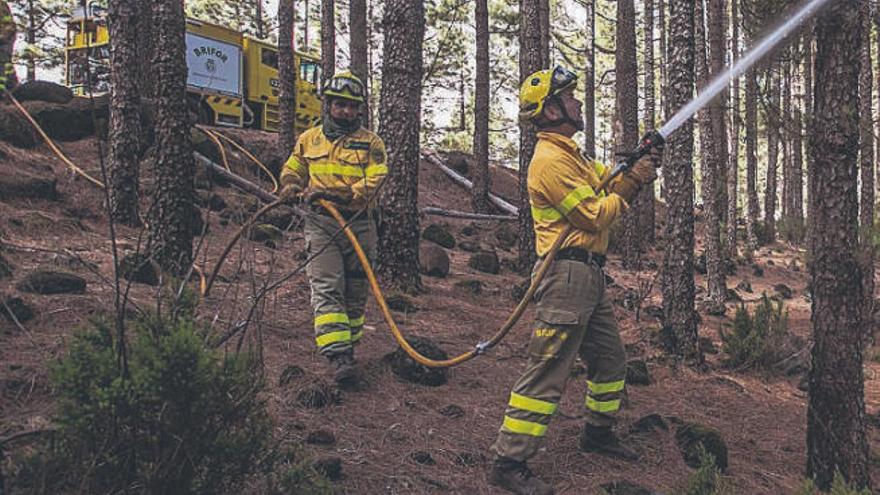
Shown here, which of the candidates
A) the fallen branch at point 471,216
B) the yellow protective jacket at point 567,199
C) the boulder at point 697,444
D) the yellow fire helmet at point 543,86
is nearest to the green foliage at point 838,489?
the boulder at point 697,444

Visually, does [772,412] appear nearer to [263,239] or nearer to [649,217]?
[263,239]

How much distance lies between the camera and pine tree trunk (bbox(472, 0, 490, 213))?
640 inches

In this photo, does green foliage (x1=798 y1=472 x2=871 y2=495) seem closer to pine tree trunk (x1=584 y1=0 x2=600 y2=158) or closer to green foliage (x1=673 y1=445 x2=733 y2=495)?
green foliage (x1=673 y1=445 x2=733 y2=495)

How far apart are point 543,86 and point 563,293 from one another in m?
1.23

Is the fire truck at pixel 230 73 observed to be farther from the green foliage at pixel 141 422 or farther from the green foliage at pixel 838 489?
the green foliage at pixel 838 489

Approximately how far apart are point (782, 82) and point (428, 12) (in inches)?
539

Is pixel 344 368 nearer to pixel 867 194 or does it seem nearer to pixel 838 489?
pixel 838 489

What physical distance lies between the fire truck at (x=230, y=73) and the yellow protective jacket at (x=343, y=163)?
11.1m

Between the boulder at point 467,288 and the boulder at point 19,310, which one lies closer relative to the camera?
the boulder at point 19,310

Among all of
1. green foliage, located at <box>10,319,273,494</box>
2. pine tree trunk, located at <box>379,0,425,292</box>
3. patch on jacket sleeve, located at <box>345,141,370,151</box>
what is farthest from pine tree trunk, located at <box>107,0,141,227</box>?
green foliage, located at <box>10,319,273,494</box>

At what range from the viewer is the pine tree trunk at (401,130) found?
8.07 metres

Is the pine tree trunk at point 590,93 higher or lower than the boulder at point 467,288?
higher

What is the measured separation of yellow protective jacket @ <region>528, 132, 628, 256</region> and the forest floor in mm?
1399

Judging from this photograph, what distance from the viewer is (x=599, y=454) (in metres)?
4.37
